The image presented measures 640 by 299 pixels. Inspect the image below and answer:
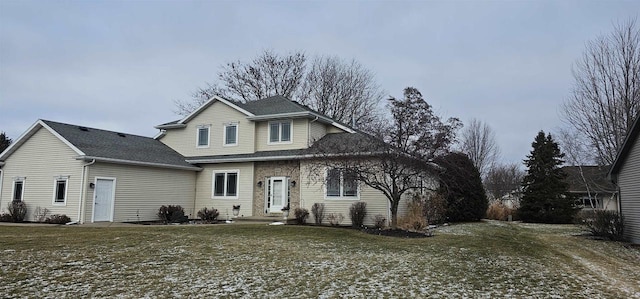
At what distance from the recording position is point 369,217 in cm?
1875

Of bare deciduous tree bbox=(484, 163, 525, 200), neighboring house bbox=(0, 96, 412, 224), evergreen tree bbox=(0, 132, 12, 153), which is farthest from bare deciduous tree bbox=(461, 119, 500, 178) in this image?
evergreen tree bbox=(0, 132, 12, 153)

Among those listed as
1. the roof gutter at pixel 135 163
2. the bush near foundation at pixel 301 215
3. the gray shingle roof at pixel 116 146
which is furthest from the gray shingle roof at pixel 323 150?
the bush near foundation at pixel 301 215

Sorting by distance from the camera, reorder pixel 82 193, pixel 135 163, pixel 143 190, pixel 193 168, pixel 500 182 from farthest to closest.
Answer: pixel 500 182 < pixel 193 168 < pixel 143 190 < pixel 135 163 < pixel 82 193

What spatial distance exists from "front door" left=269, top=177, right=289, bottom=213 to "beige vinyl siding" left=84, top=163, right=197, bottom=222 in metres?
5.02

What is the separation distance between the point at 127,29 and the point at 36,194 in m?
9.15

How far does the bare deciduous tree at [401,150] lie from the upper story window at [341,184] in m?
0.17

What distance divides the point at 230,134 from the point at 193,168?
272cm

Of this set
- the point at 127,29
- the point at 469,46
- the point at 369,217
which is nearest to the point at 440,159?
the point at 369,217

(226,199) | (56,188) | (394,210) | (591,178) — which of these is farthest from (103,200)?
(591,178)

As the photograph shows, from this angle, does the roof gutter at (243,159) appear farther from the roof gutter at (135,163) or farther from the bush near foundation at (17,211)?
the bush near foundation at (17,211)

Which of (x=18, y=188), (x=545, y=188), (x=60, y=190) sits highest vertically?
(x=545, y=188)

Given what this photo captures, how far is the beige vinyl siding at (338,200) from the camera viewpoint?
61.1 ft

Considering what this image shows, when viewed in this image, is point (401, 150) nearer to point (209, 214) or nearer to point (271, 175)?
point (271, 175)

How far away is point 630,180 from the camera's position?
15406 millimetres
